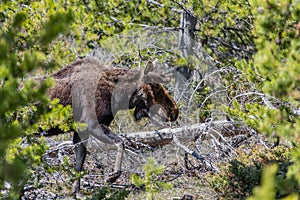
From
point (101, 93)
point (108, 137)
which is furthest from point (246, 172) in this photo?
point (101, 93)

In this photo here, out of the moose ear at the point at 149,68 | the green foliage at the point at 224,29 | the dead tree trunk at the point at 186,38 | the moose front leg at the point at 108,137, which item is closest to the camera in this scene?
the moose front leg at the point at 108,137

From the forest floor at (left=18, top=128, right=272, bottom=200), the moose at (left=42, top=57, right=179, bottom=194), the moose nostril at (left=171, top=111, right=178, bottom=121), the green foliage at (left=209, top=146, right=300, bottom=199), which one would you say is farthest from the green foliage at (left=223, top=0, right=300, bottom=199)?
the moose nostril at (left=171, top=111, right=178, bottom=121)

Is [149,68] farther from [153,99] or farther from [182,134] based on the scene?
[182,134]

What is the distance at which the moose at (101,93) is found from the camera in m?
7.16

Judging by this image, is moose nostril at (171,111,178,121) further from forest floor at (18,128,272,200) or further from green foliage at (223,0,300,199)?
green foliage at (223,0,300,199)

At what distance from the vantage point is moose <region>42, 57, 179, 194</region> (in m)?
7.16

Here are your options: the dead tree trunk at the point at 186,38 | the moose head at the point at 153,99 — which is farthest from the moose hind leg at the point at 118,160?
the dead tree trunk at the point at 186,38

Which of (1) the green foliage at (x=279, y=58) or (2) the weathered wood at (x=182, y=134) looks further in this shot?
(2) the weathered wood at (x=182, y=134)

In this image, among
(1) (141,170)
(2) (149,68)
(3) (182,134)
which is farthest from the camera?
(3) (182,134)

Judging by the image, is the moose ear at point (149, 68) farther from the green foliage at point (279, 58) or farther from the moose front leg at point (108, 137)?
the green foliage at point (279, 58)

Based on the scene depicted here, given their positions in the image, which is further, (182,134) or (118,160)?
(182,134)

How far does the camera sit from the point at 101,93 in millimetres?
7273

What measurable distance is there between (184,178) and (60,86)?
2491mm

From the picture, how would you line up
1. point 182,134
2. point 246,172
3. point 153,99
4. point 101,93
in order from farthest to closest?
point 182,134
point 153,99
point 101,93
point 246,172
